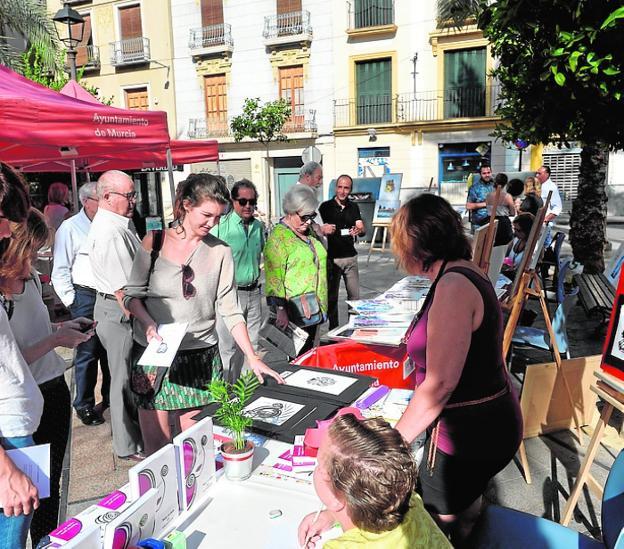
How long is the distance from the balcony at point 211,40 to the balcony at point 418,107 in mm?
5182

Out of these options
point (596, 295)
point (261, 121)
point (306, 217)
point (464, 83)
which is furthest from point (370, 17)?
point (306, 217)

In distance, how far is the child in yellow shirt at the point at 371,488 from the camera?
1151 millimetres

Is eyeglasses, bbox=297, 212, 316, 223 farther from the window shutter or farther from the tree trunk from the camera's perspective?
the window shutter

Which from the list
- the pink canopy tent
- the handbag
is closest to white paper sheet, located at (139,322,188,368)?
the handbag

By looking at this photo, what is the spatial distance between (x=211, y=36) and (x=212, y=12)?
0.92 meters

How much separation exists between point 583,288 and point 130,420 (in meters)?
4.64

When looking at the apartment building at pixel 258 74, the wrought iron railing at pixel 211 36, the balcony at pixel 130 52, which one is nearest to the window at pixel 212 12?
the apartment building at pixel 258 74

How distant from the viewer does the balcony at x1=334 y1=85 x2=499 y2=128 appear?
18.6 meters

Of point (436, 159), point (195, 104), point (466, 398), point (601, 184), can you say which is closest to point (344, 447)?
point (466, 398)

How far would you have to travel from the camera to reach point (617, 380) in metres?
2.34

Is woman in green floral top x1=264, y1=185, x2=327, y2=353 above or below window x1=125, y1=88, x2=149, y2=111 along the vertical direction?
below

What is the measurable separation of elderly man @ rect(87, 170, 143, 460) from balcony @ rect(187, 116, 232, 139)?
19380 millimetres

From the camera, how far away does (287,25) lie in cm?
2041

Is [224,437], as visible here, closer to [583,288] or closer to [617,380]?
[617,380]
